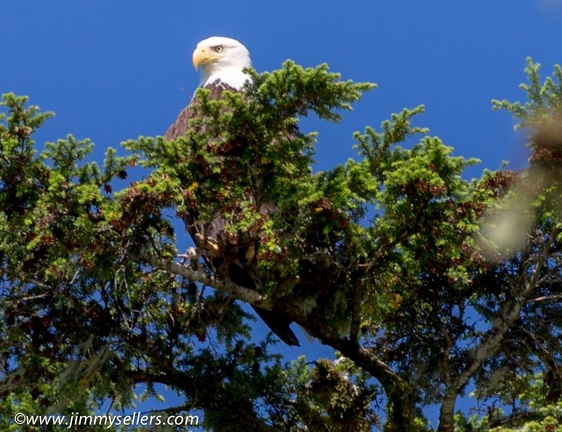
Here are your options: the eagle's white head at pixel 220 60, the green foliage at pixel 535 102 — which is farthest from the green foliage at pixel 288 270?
the eagle's white head at pixel 220 60

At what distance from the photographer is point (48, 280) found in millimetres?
5680

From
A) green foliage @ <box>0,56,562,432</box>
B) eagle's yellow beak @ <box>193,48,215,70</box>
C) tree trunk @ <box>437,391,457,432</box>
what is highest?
eagle's yellow beak @ <box>193,48,215,70</box>

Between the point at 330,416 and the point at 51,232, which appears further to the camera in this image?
the point at 330,416

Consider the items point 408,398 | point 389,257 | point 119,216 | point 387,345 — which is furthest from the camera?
point 387,345

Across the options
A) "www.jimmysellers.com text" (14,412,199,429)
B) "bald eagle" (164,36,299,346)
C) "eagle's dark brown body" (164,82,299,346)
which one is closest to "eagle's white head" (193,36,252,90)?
"bald eagle" (164,36,299,346)

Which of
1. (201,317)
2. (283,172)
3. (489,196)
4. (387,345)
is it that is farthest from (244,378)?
(489,196)

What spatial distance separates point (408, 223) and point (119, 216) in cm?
152

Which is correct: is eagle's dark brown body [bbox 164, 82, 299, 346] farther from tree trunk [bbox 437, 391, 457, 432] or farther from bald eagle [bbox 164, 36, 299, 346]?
tree trunk [bbox 437, 391, 457, 432]

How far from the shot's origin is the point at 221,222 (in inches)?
267

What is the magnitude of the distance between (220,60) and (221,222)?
139 inches

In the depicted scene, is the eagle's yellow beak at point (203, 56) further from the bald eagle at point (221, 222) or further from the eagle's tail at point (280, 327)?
the eagle's tail at point (280, 327)

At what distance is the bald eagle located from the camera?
5.62m

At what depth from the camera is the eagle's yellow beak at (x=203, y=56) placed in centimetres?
987

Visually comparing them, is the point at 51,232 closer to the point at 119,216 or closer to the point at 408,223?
the point at 119,216
